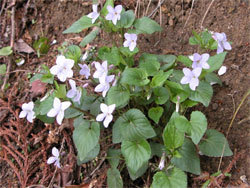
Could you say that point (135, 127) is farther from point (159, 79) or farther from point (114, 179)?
point (114, 179)

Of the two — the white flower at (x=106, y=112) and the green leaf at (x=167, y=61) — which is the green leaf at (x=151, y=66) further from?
the white flower at (x=106, y=112)

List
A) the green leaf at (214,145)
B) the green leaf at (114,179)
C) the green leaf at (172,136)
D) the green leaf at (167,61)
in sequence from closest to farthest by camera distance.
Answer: the green leaf at (172,136) → the green leaf at (214,145) → the green leaf at (114,179) → the green leaf at (167,61)

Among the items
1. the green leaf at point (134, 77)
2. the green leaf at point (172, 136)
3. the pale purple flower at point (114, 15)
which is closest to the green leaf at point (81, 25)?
the pale purple flower at point (114, 15)

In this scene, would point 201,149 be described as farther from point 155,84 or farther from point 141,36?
point 141,36

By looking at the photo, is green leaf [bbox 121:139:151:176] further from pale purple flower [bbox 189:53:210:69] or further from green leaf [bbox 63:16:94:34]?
green leaf [bbox 63:16:94:34]

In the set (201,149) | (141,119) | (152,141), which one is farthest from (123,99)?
(201,149)

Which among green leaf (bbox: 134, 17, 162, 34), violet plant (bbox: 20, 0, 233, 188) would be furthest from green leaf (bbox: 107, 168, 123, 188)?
green leaf (bbox: 134, 17, 162, 34)

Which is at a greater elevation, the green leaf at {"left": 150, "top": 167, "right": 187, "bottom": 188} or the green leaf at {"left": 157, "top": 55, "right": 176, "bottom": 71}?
the green leaf at {"left": 157, "top": 55, "right": 176, "bottom": 71}
